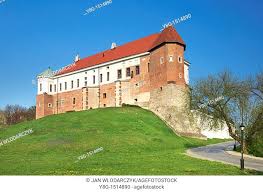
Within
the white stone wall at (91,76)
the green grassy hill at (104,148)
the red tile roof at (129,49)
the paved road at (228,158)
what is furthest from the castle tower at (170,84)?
the paved road at (228,158)

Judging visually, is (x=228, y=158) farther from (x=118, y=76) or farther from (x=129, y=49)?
(x=129, y=49)

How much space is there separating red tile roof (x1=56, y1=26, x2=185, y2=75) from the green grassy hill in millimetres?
8725

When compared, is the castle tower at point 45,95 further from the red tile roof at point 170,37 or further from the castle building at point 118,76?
the red tile roof at point 170,37

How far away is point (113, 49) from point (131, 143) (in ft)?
104

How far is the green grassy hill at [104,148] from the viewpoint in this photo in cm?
1859

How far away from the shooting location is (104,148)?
29.0 m

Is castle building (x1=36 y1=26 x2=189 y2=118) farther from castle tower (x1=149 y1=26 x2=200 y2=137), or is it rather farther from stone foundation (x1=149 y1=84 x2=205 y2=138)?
stone foundation (x1=149 y1=84 x2=205 y2=138)

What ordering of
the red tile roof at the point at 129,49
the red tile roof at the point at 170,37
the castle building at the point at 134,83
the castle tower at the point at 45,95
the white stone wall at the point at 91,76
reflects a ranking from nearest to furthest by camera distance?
the castle building at the point at 134,83, the red tile roof at the point at 170,37, the red tile roof at the point at 129,49, the white stone wall at the point at 91,76, the castle tower at the point at 45,95

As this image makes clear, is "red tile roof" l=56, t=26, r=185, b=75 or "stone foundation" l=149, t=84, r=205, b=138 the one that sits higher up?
"red tile roof" l=56, t=26, r=185, b=75

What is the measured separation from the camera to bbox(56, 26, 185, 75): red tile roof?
4607 centimetres

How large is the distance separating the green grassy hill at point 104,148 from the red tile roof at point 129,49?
8.73 metres

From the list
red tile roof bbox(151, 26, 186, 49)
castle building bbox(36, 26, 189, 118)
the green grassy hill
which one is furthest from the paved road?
red tile roof bbox(151, 26, 186, 49)

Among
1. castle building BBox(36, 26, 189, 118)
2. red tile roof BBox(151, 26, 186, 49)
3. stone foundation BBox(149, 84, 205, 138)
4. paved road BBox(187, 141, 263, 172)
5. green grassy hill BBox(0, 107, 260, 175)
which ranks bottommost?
paved road BBox(187, 141, 263, 172)

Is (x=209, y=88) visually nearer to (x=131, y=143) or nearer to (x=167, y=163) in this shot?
(x=131, y=143)
